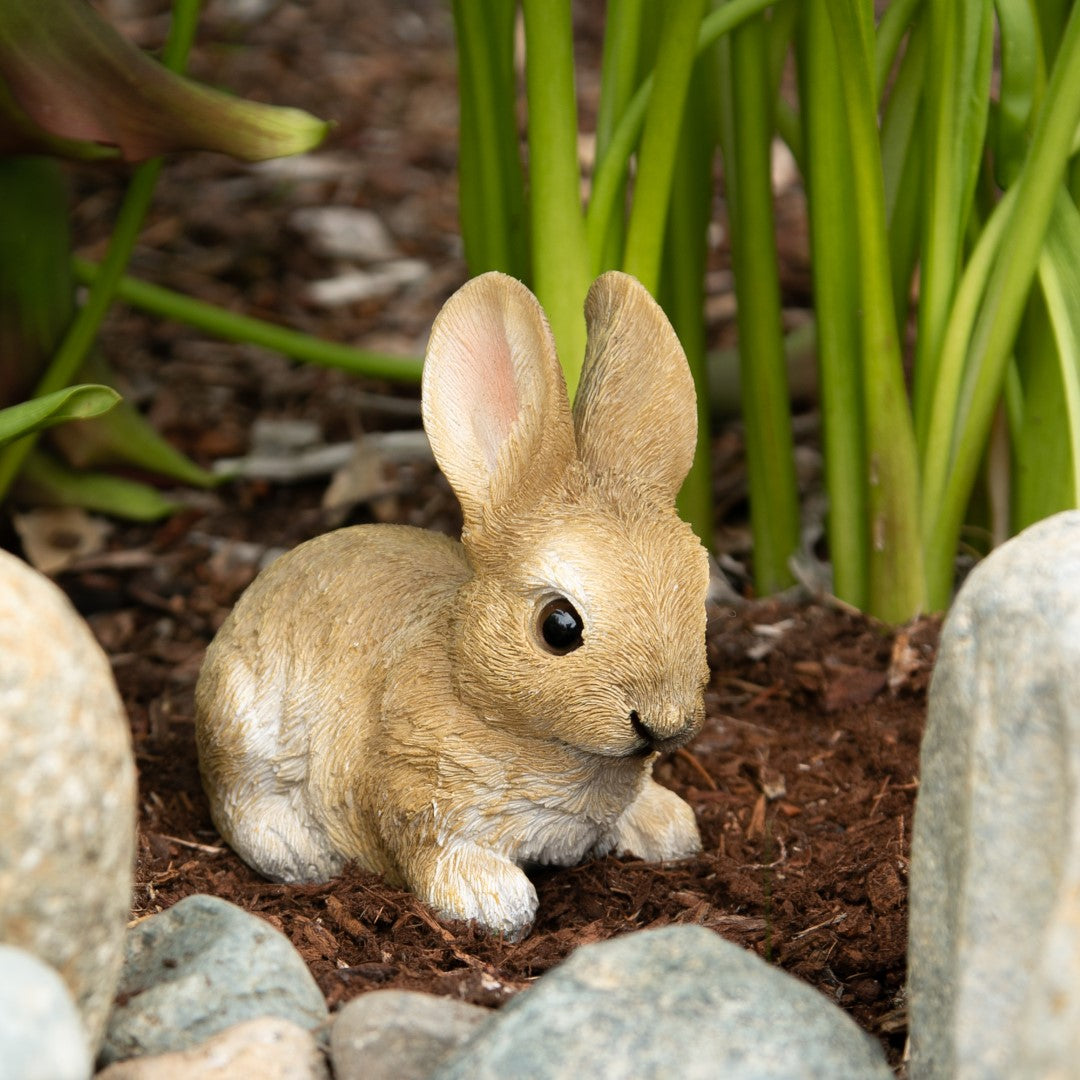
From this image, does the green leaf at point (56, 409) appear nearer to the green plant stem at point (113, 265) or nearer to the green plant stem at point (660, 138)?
the green plant stem at point (113, 265)

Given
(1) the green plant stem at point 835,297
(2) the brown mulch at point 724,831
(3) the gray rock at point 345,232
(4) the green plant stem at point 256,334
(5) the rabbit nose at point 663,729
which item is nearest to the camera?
(5) the rabbit nose at point 663,729

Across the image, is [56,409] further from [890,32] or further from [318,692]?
[890,32]

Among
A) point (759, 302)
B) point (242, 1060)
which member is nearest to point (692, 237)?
point (759, 302)

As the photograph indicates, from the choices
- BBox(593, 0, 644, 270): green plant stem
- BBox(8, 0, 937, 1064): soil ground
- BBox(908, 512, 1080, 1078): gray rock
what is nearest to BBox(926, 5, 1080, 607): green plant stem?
BBox(8, 0, 937, 1064): soil ground

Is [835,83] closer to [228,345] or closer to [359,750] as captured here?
[359,750]

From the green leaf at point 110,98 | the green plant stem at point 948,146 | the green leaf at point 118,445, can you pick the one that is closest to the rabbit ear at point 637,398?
the green leaf at point 110,98

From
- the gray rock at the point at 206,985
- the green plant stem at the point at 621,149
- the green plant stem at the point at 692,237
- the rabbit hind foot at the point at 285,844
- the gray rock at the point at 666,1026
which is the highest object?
the green plant stem at the point at 621,149

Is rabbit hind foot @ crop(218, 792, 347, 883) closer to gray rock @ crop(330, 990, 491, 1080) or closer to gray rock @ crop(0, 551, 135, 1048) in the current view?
gray rock @ crop(330, 990, 491, 1080)
